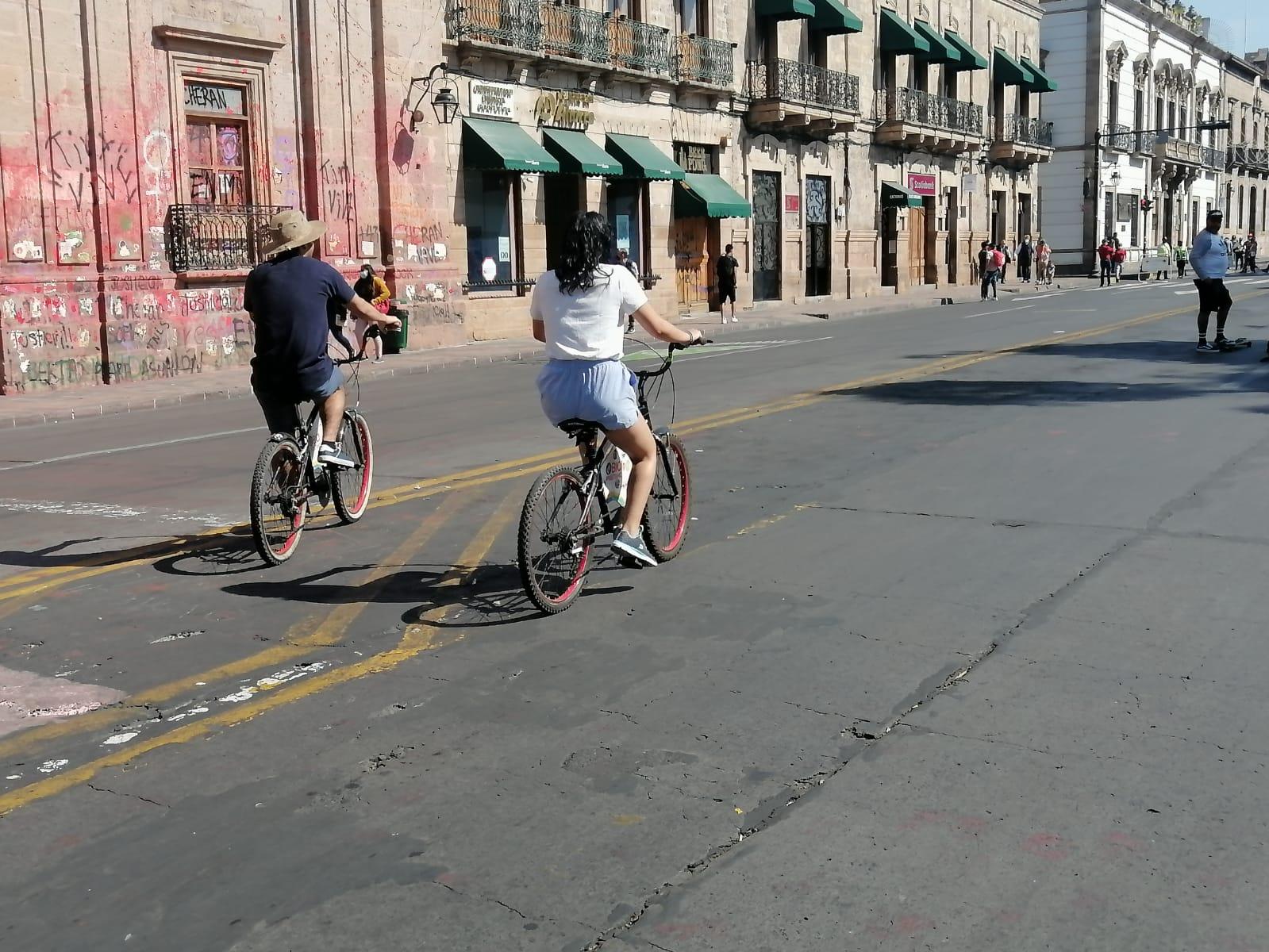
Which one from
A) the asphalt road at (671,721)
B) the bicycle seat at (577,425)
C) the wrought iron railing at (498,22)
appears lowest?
the asphalt road at (671,721)

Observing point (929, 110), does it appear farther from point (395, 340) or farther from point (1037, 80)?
point (395, 340)

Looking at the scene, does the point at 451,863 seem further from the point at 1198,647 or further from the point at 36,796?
the point at 1198,647

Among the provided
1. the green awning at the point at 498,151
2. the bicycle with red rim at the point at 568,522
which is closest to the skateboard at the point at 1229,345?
the green awning at the point at 498,151

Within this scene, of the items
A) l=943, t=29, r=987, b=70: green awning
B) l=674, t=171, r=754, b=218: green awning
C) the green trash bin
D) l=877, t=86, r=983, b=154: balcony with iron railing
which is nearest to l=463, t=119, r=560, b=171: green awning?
the green trash bin

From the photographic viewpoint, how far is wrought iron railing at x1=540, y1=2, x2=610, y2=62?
28203 millimetres

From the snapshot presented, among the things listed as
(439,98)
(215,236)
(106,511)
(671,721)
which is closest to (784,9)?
(439,98)

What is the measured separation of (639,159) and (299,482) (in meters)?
24.1

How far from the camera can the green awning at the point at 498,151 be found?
26.2m

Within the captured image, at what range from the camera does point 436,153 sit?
2553cm

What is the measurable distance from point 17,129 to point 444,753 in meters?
17.0

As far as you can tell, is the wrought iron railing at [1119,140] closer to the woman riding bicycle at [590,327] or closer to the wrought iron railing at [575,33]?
the wrought iron railing at [575,33]

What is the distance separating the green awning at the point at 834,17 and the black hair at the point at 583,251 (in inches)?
1300

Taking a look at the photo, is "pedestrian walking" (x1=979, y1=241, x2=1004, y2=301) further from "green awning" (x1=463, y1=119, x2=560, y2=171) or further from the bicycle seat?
the bicycle seat

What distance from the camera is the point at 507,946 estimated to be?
3160 millimetres
